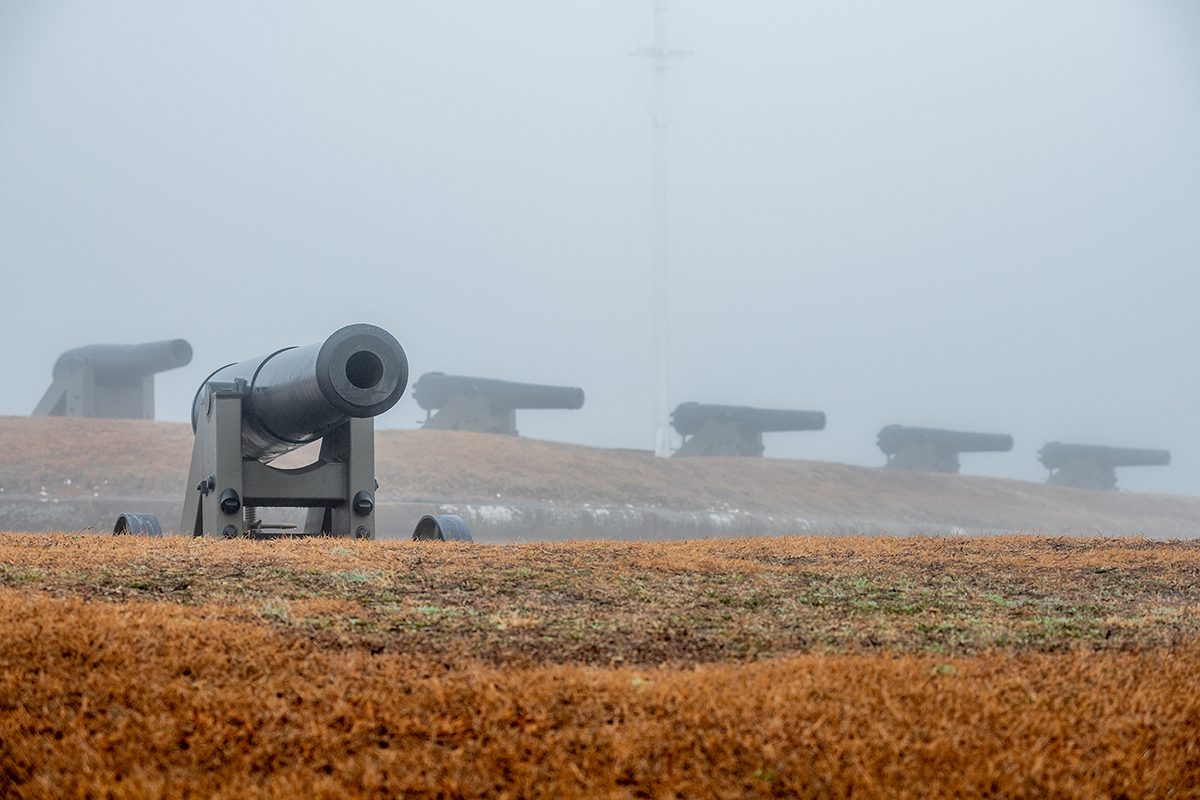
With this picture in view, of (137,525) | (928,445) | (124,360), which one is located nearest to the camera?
(137,525)

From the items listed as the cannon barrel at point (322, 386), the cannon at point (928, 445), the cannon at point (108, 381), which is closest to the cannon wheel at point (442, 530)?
the cannon barrel at point (322, 386)

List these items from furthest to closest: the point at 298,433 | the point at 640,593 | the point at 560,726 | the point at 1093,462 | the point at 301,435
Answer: the point at 1093,462 < the point at 301,435 < the point at 298,433 < the point at 640,593 < the point at 560,726

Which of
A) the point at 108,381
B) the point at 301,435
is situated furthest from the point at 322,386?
the point at 108,381

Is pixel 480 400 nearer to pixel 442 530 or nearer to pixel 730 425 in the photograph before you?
pixel 730 425

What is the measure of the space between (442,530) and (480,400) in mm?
32286

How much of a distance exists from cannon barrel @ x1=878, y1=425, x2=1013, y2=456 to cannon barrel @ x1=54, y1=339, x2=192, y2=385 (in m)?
29.2

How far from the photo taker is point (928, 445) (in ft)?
173

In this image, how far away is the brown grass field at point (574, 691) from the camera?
12.9ft

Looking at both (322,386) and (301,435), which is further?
(301,435)

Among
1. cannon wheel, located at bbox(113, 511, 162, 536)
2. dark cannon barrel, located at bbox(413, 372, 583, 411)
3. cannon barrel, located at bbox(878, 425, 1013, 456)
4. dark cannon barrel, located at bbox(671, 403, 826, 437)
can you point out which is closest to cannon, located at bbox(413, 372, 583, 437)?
dark cannon barrel, located at bbox(413, 372, 583, 411)

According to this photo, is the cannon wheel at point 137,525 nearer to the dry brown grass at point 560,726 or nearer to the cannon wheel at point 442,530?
the cannon wheel at point 442,530

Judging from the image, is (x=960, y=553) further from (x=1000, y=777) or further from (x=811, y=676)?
(x=1000, y=777)

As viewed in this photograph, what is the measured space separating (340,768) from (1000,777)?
2011 mm

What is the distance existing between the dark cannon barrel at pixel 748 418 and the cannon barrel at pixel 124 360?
755 inches
